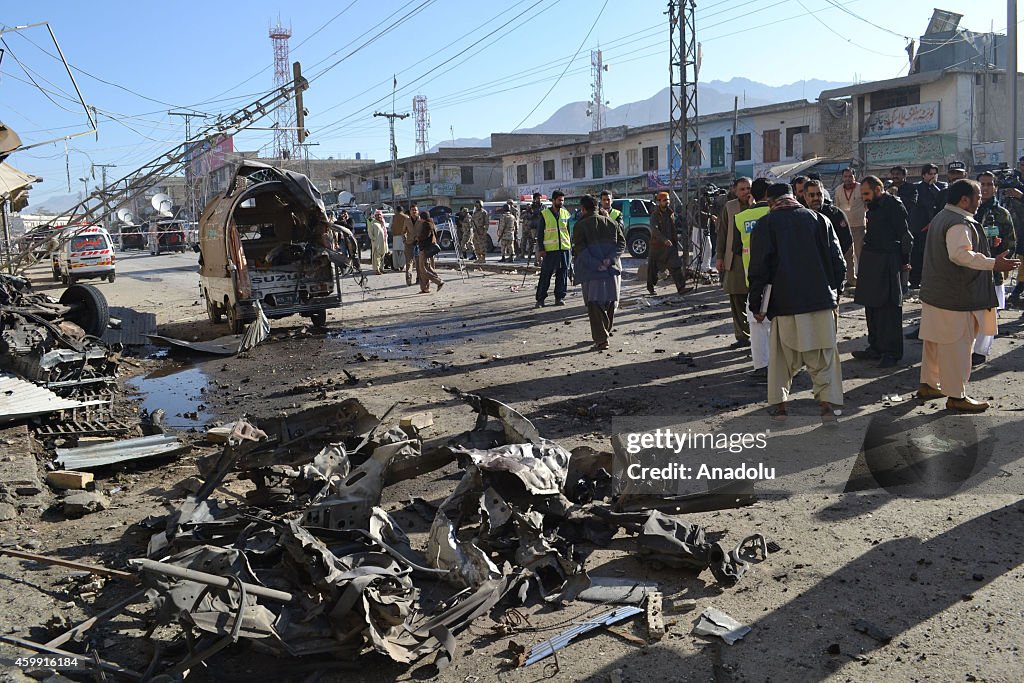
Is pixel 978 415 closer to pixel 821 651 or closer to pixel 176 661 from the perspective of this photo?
pixel 821 651

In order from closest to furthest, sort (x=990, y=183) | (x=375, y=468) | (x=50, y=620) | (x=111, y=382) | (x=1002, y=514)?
(x=50, y=620) → (x=1002, y=514) → (x=375, y=468) → (x=111, y=382) → (x=990, y=183)

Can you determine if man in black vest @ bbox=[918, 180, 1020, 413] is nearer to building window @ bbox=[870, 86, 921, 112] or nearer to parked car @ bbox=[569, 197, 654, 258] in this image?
parked car @ bbox=[569, 197, 654, 258]

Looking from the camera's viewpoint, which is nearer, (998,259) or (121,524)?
(121,524)

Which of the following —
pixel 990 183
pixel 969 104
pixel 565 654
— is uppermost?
pixel 969 104

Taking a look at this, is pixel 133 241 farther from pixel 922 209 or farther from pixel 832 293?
pixel 832 293

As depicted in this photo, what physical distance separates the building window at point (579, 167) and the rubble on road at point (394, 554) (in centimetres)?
4923

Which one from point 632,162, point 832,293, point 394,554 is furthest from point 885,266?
point 632,162

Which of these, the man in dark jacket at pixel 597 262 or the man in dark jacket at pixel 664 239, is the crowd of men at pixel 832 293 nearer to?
the man in dark jacket at pixel 597 262

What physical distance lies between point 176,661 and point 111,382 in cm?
646

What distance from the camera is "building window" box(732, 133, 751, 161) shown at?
43.2 m

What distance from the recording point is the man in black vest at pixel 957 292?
6605 mm

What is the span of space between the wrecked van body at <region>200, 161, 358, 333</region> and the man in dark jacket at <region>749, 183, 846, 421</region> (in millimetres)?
8690

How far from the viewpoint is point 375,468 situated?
5035 millimetres

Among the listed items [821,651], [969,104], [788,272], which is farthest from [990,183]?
[969,104]
